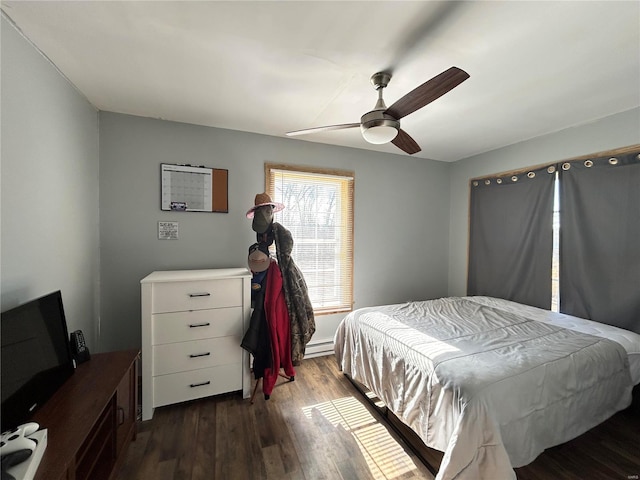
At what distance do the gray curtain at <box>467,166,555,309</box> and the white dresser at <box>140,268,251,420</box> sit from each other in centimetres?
280

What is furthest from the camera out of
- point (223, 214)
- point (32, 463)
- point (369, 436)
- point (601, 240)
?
point (223, 214)

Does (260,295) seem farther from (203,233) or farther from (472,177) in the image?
(472,177)

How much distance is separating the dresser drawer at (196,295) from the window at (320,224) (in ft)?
2.90

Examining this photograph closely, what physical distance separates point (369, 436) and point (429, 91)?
2.13m

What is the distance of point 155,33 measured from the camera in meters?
1.29

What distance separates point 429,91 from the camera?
131 cm

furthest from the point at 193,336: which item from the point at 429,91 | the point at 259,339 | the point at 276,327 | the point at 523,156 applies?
the point at 523,156

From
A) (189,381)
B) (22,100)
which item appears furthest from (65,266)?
(189,381)

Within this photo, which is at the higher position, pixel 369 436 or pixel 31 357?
pixel 31 357

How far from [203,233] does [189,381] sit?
123 cm

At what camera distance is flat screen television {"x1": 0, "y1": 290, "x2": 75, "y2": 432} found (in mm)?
969

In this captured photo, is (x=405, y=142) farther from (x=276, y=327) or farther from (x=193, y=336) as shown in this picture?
(x=193, y=336)

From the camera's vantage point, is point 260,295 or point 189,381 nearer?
point 189,381

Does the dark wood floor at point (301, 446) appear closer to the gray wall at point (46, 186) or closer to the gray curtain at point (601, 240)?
the gray curtain at point (601, 240)
